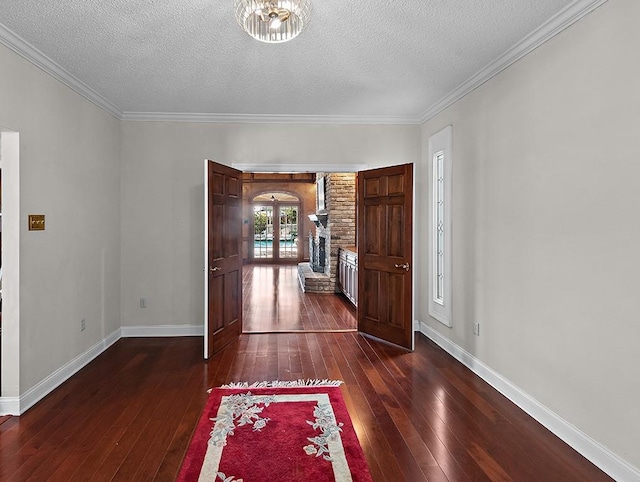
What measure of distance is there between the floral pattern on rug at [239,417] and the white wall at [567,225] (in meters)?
1.97

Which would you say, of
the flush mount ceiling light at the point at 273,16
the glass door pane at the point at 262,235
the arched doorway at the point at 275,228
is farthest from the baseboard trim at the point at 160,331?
the glass door pane at the point at 262,235

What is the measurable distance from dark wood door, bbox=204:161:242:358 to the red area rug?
3.56 feet

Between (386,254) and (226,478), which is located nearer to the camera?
(226,478)

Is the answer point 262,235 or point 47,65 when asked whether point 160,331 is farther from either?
point 262,235

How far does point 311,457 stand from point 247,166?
366 cm

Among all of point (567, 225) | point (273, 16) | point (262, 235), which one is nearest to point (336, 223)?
point (567, 225)

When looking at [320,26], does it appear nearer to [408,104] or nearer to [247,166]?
[408,104]

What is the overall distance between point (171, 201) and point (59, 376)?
7.52 ft

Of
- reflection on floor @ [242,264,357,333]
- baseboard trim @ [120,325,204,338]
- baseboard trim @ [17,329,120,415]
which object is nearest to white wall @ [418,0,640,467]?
reflection on floor @ [242,264,357,333]

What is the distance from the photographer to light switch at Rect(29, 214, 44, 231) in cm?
323

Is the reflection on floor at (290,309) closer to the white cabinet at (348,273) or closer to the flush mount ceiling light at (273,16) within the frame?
the white cabinet at (348,273)

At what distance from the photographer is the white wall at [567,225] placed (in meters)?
2.27

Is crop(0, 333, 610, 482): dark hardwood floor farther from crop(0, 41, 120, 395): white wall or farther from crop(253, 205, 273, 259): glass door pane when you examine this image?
crop(253, 205, 273, 259): glass door pane

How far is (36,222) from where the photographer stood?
329cm
